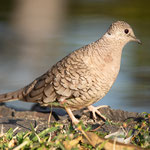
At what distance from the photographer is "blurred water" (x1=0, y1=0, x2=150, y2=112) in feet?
23.4

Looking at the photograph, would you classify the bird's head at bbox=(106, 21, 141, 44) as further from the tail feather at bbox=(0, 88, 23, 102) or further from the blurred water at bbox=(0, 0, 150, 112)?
the blurred water at bbox=(0, 0, 150, 112)

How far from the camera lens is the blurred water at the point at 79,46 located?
7.15 metres

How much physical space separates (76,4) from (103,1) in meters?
1.43

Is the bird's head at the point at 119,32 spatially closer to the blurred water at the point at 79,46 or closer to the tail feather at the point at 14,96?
the tail feather at the point at 14,96

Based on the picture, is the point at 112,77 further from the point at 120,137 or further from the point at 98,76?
the point at 120,137

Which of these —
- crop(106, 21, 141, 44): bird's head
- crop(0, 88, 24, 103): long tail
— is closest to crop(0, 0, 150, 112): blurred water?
crop(0, 88, 24, 103): long tail

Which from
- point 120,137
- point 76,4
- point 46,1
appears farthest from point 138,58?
point 46,1

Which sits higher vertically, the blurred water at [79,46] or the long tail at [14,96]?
the blurred water at [79,46]

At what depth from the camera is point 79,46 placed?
31.8 feet

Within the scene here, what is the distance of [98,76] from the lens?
4840mm

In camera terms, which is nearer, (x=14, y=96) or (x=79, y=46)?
(x=14, y=96)

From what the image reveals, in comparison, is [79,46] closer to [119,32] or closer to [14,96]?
[14,96]

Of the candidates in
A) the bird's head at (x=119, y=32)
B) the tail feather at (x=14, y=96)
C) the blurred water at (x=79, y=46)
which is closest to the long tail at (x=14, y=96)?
the tail feather at (x=14, y=96)

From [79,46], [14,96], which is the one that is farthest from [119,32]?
[79,46]
